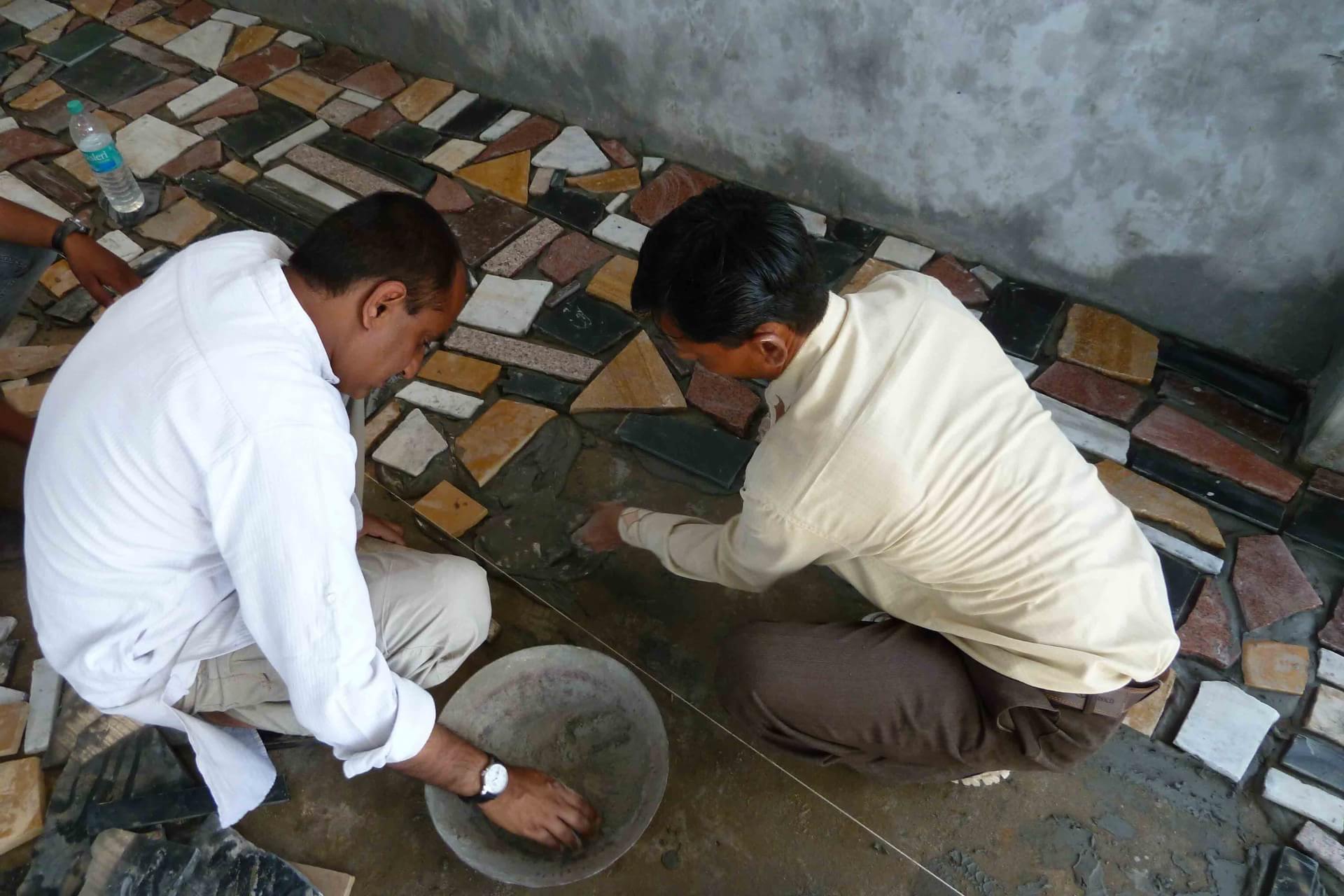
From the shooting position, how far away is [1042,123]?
256 cm

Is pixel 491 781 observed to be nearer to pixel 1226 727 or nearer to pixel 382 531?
pixel 382 531

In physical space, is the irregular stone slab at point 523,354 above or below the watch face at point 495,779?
below

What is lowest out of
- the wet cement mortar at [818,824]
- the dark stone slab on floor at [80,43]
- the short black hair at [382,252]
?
the wet cement mortar at [818,824]

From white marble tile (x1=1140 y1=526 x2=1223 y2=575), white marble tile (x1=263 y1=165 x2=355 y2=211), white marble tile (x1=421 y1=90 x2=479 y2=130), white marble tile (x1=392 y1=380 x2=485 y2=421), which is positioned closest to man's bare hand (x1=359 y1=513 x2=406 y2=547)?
white marble tile (x1=392 y1=380 x2=485 y2=421)

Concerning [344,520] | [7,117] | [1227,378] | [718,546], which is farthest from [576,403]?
[7,117]

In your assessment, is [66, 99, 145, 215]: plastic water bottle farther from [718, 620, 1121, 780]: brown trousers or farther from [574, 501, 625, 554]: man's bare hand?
[718, 620, 1121, 780]: brown trousers

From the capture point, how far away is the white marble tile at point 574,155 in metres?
3.49

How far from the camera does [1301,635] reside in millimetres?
2199

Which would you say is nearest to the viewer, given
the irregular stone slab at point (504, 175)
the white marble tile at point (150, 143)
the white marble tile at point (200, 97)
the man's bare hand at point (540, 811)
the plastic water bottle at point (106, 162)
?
the man's bare hand at point (540, 811)

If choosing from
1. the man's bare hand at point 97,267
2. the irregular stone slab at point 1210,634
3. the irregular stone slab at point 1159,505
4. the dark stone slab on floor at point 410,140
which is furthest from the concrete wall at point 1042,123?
the man's bare hand at point 97,267

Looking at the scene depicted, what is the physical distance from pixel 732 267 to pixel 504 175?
2393 mm

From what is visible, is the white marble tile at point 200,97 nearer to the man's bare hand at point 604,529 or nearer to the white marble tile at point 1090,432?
the man's bare hand at point 604,529

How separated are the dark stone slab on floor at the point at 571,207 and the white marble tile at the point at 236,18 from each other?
2261 millimetres

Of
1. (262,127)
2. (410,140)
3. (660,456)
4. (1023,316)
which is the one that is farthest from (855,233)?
(262,127)
